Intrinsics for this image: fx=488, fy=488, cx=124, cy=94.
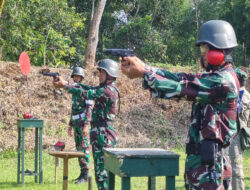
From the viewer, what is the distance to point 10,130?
15.8 m

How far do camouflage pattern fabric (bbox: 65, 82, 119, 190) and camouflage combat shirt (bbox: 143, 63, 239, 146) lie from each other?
347 centimetres

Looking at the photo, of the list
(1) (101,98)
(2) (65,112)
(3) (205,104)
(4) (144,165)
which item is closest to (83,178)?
(1) (101,98)

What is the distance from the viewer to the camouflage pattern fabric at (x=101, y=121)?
777 centimetres

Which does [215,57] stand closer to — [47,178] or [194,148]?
[194,148]

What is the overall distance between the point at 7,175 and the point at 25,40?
438 inches

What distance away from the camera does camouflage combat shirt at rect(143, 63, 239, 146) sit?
4.14 meters

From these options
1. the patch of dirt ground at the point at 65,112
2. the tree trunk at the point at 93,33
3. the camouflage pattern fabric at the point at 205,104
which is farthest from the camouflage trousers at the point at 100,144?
the tree trunk at the point at 93,33

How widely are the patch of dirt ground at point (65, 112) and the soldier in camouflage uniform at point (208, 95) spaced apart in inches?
437

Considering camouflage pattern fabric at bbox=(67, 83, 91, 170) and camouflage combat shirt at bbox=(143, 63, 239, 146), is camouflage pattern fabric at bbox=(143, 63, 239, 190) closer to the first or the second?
camouflage combat shirt at bbox=(143, 63, 239, 146)

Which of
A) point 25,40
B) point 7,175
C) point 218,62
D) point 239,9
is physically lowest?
point 7,175

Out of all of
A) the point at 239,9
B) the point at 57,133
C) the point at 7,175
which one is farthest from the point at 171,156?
the point at 239,9

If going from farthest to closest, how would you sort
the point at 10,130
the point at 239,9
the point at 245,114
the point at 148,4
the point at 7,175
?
the point at 148,4
the point at 239,9
the point at 10,130
the point at 7,175
the point at 245,114

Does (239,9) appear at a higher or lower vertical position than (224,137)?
higher

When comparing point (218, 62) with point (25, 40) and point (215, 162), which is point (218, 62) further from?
point (25, 40)
